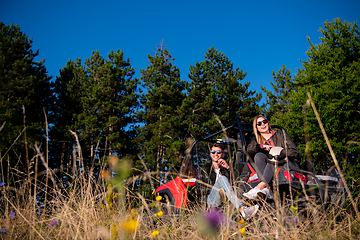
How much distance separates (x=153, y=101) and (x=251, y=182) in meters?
18.2

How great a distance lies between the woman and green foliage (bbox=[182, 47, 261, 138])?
14.2 meters

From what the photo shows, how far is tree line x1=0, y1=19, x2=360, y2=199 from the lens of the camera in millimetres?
11023

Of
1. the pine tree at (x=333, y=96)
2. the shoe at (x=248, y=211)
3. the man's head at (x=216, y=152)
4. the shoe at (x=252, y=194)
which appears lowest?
the shoe at (x=248, y=211)

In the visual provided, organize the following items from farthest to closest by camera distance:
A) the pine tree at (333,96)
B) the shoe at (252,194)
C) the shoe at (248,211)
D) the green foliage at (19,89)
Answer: the green foliage at (19,89) → the pine tree at (333,96) → the shoe at (252,194) → the shoe at (248,211)

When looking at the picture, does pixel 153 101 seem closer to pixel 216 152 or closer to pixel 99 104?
pixel 99 104

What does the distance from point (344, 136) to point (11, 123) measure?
65.7 ft

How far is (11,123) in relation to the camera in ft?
50.8

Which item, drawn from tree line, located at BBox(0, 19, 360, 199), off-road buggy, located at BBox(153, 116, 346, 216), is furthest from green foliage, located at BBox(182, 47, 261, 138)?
off-road buggy, located at BBox(153, 116, 346, 216)

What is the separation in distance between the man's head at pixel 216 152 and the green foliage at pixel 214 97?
13785 mm

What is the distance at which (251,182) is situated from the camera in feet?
9.12

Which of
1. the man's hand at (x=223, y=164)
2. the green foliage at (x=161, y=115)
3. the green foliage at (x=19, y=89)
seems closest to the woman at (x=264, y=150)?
the man's hand at (x=223, y=164)

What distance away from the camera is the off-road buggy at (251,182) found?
2245mm

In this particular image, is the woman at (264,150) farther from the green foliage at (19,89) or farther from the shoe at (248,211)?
the green foliage at (19,89)

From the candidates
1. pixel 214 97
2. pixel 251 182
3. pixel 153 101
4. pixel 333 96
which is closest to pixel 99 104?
pixel 153 101
